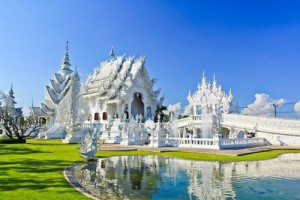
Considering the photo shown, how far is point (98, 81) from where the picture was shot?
40156 mm

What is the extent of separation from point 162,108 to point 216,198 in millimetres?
34264

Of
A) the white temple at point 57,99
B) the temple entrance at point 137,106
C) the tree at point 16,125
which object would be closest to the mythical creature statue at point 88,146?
the tree at point 16,125

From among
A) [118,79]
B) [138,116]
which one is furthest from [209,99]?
[118,79]

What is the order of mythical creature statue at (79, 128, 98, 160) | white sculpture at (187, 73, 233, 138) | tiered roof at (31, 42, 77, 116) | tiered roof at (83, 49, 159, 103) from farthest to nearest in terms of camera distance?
tiered roof at (31, 42, 77, 116) → tiered roof at (83, 49, 159, 103) → white sculpture at (187, 73, 233, 138) → mythical creature statue at (79, 128, 98, 160)

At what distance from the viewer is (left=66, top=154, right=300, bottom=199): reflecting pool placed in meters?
6.15

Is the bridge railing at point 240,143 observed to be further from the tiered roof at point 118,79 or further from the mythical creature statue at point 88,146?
the tiered roof at point 118,79

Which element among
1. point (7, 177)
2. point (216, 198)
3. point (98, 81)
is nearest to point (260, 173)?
point (216, 198)

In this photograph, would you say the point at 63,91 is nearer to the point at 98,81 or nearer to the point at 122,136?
the point at 98,81

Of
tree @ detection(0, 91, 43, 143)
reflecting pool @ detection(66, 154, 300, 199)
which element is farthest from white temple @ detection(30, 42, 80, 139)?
reflecting pool @ detection(66, 154, 300, 199)

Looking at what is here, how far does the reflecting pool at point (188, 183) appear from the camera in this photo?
615 centimetres

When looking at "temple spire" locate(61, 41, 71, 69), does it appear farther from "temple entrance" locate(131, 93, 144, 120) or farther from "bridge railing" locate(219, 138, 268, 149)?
"bridge railing" locate(219, 138, 268, 149)

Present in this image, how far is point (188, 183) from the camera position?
7410mm

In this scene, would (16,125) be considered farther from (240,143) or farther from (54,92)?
(240,143)

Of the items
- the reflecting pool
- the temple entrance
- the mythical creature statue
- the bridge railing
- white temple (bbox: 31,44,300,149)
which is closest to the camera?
the reflecting pool
